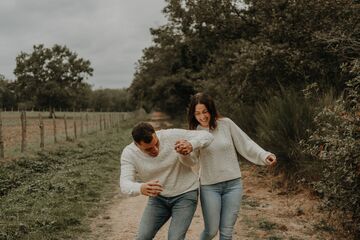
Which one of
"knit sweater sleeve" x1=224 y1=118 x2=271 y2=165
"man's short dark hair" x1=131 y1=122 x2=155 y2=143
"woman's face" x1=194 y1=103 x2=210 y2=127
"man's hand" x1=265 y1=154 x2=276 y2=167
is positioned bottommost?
"man's hand" x1=265 y1=154 x2=276 y2=167

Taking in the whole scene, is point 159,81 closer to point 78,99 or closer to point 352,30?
point 352,30

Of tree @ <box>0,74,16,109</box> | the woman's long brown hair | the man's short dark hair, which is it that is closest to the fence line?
the woman's long brown hair

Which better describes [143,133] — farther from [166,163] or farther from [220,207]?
[220,207]

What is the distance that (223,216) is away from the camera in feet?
14.2

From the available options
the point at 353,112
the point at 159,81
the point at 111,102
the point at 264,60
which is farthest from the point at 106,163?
the point at 111,102

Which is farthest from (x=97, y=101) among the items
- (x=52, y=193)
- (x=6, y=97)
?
(x=52, y=193)

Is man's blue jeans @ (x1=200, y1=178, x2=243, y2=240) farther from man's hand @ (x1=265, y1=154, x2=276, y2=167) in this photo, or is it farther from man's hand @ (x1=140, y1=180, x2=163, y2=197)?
man's hand @ (x1=140, y1=180, x2=163, y2=197)

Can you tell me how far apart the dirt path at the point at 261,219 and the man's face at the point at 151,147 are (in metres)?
3.02

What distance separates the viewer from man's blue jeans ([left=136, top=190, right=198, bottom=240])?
386cm

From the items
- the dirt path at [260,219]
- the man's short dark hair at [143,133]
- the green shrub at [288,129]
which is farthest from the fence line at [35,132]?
the man's short dark hair at [143,133]

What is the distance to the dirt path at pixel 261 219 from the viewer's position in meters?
6.48

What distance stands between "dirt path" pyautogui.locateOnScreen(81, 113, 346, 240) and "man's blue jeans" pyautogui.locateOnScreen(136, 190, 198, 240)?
2599 millimetres

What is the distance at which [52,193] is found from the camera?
877cm

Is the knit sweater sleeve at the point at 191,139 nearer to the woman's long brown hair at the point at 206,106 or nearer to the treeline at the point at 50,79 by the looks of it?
the woman's long brown hair at the point at 206,106
